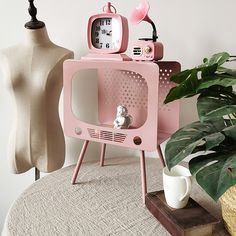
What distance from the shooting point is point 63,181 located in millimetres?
994

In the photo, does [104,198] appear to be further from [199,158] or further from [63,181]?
[199,158]

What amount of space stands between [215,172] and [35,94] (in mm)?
707

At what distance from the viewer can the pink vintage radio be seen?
0.82m

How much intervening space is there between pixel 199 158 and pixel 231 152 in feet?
0.21

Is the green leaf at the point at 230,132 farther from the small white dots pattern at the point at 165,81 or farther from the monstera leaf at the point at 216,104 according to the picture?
the small white dots pattern at the point at 165,81

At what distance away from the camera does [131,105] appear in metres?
1.05

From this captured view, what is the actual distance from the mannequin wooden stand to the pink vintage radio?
3.7 inches

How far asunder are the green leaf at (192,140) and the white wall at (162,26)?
47 centimetres

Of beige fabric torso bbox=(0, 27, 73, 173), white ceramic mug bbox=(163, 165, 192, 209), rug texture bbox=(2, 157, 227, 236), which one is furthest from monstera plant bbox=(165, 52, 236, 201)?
beige fabric torso bbox=(0, 27, 73, 173)

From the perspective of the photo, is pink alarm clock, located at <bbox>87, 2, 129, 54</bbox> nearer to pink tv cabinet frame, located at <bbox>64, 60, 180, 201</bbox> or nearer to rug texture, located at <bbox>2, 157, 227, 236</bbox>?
pink tv cabinet frame, located at <bbox>64, 60, 180, 201</bbox>

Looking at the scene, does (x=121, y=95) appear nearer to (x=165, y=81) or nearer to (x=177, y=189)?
(x=165, y=81)

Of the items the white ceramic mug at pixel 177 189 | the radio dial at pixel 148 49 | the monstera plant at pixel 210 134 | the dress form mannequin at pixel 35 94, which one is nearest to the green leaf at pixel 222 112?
the monstera plant at pixel 210 134

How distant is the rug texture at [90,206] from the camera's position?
2.42 feet

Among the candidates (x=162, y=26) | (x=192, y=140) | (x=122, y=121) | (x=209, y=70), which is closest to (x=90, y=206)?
(x=122, y=121)
